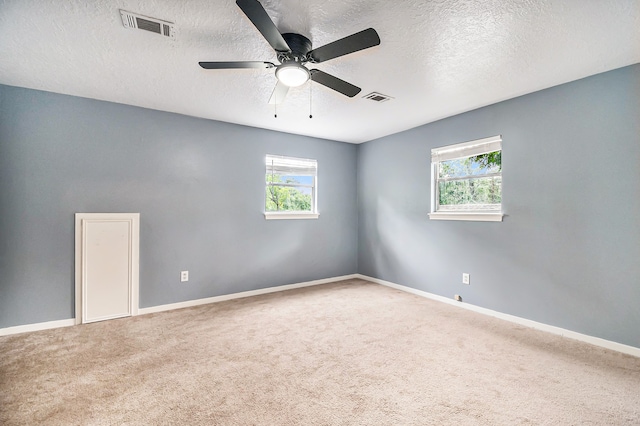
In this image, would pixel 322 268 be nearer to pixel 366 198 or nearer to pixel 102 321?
pixel 366 198

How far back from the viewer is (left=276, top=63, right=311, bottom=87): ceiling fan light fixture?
2.07 metres

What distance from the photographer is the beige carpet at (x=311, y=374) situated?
177 cm

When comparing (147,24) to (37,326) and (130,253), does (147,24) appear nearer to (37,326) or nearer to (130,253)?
(130,253)

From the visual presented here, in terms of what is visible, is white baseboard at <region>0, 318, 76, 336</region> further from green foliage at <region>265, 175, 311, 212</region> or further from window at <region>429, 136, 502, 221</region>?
window at <region>429, 136, 502, 221</region>

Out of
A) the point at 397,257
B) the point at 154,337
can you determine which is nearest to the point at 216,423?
the point at 154,337

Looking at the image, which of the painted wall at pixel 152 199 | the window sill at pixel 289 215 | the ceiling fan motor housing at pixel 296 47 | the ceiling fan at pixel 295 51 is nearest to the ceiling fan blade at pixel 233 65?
the ceiling fan at pixel 295 51

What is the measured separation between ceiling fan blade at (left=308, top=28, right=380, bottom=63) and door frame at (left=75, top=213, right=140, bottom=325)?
287 cm

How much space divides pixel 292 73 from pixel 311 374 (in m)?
2.23

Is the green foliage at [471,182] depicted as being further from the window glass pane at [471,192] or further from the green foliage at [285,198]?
the green foliage at [285,198]

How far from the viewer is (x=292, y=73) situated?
2121 mm

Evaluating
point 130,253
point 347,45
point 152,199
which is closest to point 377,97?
point 347,45

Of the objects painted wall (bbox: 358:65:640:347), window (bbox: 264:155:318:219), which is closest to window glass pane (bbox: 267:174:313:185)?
window (bbox: 264:155:318:219)

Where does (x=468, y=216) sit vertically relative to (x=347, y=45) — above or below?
below

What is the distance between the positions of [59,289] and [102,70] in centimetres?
230
